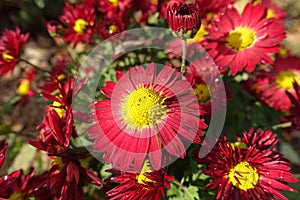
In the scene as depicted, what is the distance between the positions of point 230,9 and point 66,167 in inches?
47.0

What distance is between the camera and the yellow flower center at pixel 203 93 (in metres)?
1.57

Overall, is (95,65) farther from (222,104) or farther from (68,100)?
(222,104)

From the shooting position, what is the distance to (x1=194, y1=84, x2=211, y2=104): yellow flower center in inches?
61.8

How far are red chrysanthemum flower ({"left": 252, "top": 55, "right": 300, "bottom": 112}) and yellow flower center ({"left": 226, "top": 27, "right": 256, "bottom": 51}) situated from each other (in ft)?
0.89

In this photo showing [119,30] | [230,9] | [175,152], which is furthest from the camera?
[230,9]

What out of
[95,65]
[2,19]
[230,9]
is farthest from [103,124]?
[2,19]

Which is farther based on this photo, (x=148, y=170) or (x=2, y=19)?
(x=2, y=19)

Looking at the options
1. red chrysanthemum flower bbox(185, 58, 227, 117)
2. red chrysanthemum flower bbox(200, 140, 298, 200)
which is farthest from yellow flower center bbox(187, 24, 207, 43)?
red chrysanthemum flower bbox(200, 140, 298, 200)

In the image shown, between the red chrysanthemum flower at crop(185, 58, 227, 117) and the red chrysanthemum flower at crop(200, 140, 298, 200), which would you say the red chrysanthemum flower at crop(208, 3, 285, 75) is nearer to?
the red chrysanthemum flower at crop(185, 58, 227, 117)

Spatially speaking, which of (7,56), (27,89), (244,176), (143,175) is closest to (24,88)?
(27,89)

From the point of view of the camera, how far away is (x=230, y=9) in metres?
1.83

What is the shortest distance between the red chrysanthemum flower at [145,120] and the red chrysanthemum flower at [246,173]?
13 centimetres

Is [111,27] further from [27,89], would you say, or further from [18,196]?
[27,89]

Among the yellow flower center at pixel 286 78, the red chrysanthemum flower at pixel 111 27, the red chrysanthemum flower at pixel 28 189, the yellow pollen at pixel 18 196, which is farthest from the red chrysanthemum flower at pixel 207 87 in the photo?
the yellow pollen at pixel 18 196
